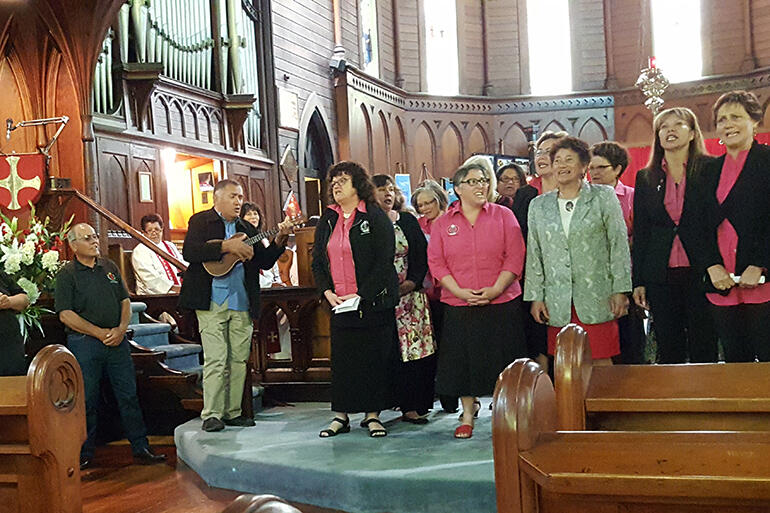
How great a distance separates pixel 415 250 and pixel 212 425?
143 centimetres

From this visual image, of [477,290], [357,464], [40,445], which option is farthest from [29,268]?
[40,445]

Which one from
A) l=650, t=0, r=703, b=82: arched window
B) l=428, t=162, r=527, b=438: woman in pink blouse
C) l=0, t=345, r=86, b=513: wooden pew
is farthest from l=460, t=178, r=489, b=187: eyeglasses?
l=650, t=0, r=703, b=82: arched window

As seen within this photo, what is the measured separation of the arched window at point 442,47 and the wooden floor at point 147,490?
33.1 feet

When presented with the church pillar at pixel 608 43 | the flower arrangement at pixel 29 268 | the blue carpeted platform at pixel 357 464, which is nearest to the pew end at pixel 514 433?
the blue carpeted platform at pixel 357 464

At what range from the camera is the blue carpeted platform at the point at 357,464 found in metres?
3.29

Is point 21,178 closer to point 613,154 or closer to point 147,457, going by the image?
point 147,457

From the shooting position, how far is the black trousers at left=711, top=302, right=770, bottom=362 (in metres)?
3.12

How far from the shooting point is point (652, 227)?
3.66m

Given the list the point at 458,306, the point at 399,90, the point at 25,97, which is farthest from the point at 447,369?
the point at 399,90

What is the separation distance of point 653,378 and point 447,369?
1.93 metres

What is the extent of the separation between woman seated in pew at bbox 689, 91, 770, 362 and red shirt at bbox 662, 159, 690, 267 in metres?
0.20

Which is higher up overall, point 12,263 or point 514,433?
point 12,263

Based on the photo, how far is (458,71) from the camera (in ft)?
46.2

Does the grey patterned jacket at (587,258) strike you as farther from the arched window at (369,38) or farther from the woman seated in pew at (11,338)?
the arched window at (369,38)
